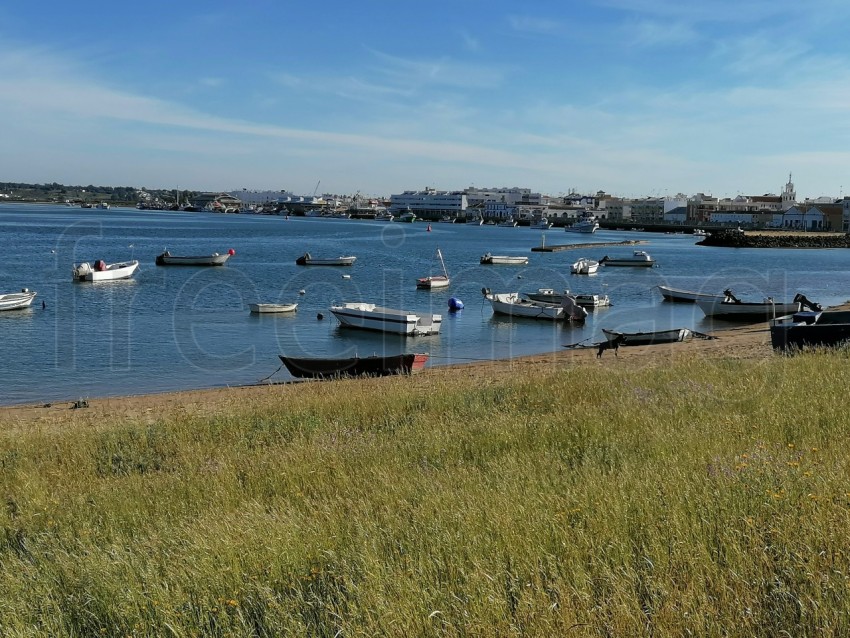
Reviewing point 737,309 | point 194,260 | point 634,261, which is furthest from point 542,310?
point 634,261

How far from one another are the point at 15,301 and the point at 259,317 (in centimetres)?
1334

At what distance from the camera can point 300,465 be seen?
867 cm

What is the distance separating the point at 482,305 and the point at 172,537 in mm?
40780

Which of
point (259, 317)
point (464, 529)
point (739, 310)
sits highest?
point (464, 529)

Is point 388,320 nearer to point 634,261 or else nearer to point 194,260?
point 194,260

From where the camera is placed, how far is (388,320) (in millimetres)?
34781

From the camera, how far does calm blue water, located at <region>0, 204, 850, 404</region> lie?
1081 inches

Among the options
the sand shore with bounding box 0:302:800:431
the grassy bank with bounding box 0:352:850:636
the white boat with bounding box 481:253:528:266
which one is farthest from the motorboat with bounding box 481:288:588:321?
the white boat with bounding box 481:253:528:266

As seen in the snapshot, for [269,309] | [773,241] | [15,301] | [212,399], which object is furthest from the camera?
[773,241]

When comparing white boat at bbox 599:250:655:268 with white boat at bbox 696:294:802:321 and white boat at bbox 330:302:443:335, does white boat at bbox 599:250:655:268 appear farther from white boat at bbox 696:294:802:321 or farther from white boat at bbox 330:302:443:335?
white boat at bbox 330:302:443:335

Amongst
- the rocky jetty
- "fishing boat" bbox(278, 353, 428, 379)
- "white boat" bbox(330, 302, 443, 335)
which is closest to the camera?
"fishing boat" bbox(278, 353, 428, 379)

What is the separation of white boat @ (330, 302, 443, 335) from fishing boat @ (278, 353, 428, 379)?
1024cm

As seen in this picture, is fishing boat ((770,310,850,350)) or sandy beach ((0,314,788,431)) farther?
fishing boat ((770,310,850,350))

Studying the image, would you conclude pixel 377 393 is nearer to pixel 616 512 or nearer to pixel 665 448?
pixel 665 448
